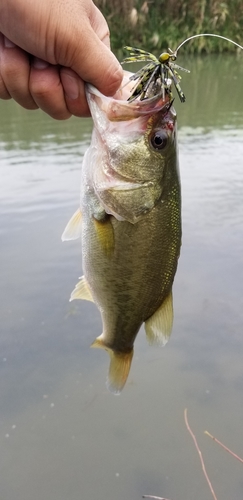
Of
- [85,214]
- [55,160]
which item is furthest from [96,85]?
[55,160]

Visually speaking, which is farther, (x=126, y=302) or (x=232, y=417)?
(x=232, y=417)

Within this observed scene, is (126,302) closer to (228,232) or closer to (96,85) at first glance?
(96,85)

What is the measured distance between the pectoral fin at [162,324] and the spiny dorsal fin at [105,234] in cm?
29

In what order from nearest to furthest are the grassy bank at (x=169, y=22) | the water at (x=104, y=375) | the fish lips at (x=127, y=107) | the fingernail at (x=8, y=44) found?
the fish lips at (x=127, y=107) → the fingernail at (x=8, y=44) → the water at (x=104, y=375) → the grassy bank at (x=169, y=22)

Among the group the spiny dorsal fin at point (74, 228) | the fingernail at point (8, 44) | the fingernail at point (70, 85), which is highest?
the fingernail at point (8, 44)

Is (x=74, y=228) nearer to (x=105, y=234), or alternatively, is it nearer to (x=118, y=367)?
(x=105, y=234)

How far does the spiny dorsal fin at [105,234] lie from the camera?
1.76 m

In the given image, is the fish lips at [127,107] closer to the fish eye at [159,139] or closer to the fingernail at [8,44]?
the fish eye at [159,139]

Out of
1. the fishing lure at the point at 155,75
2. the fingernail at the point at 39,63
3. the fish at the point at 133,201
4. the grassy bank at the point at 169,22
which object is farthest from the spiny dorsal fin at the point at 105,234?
the grassy bank at the point at 169,22

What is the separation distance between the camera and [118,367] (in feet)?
6.64

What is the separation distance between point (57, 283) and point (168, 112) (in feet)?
8.89

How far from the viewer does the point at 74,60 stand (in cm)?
168

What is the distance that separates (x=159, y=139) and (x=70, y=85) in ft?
1.24

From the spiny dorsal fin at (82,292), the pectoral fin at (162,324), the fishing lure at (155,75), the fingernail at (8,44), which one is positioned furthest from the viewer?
the spiny dorsal fin at (82,292)
